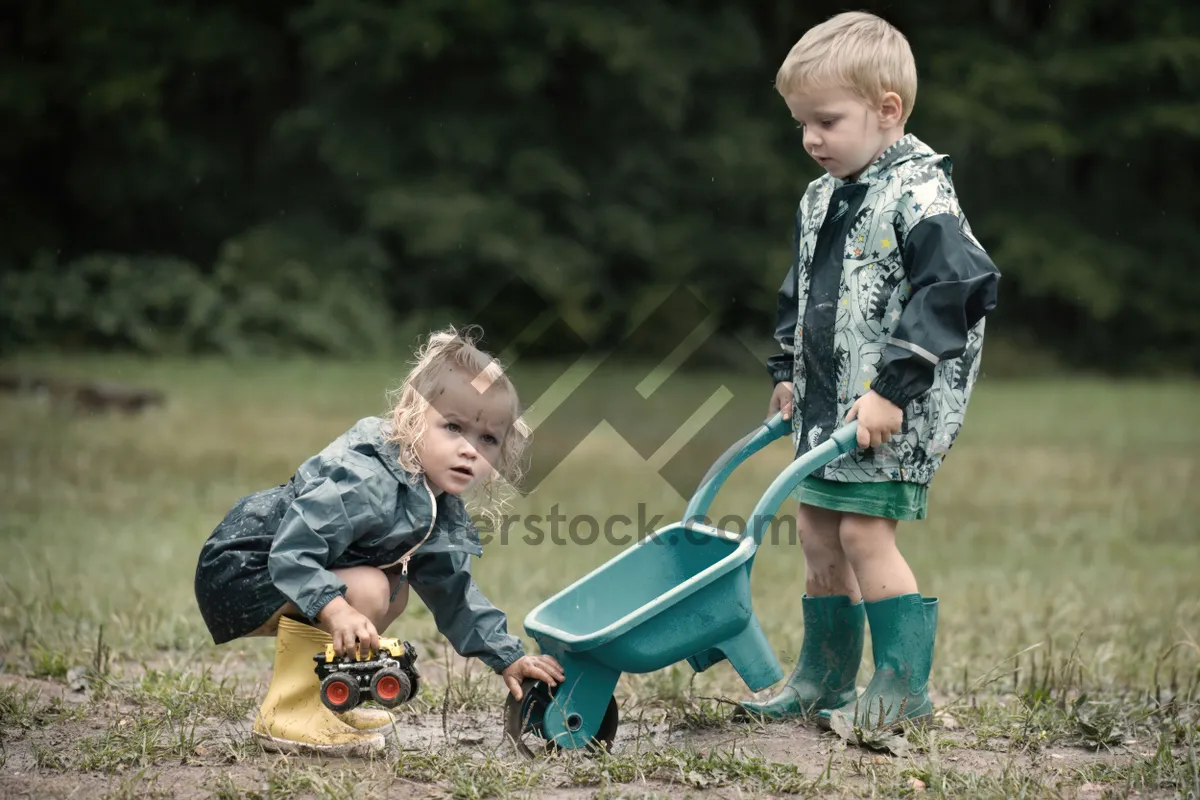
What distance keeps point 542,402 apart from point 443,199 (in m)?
5.75

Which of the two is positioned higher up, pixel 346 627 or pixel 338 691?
pixel 346 627

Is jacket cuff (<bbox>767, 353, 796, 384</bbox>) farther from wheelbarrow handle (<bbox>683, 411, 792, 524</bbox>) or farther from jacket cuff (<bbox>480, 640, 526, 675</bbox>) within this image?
jacket cuff (<bbox>480, 640, 526, 675</bbox>)

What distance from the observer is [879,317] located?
3.18 m

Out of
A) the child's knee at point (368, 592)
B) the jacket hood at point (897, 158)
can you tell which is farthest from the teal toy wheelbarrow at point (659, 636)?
the jacket hood at point (897, 158)

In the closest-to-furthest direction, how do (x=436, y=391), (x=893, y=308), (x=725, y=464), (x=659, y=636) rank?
(x=659, y=636), (x=436, y=391), (x=893, y=308), (x=725, y=464)

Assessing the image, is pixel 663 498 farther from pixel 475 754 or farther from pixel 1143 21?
pixel 1143 21

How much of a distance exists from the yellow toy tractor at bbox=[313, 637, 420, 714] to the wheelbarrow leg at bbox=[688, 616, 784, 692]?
2.29 feet

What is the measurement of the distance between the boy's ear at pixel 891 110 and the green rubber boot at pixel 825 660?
1.17m

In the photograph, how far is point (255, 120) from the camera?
698 inches

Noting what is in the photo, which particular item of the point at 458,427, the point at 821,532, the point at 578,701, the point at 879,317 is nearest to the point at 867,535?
the point at 821,532

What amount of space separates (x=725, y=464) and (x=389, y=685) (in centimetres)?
103

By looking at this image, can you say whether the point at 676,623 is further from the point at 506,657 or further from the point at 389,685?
the point at 389,685

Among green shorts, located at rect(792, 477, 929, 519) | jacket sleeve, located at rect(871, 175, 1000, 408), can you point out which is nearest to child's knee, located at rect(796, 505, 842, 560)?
green shorts, located at rect(792, 477, 929, 519)

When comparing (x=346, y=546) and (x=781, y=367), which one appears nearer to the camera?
(x=346, y=546)
